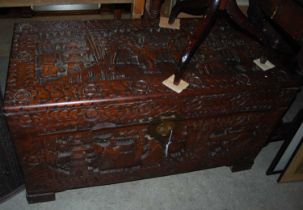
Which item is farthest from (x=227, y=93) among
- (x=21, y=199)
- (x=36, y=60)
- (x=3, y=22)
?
(x=3, y=22)

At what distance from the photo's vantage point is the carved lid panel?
1.10 metres

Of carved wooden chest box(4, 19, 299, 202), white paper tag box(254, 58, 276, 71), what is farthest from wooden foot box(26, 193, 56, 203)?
white paper tag box(254, 58, 276, 71)

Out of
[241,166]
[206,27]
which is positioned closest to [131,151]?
[206,27]

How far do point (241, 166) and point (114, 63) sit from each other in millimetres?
892

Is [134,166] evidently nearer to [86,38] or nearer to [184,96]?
[184,96]

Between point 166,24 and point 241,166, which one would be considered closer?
point 166,24

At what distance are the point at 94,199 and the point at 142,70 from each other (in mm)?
673

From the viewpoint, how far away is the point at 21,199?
4.81 ft

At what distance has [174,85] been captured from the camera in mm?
1176

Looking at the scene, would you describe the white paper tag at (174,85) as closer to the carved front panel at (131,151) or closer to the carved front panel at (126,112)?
the carved front panel at (126,112)

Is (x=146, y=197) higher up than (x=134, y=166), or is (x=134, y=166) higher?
(x=134, y=166)

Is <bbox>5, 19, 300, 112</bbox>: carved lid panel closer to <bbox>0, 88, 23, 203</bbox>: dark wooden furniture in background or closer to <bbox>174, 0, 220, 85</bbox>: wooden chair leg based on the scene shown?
<bbox>174, 0, 220, 85</bbox>: wooden chair leg

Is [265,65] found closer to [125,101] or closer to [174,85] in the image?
[174,85]

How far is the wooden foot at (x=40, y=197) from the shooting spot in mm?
1393
